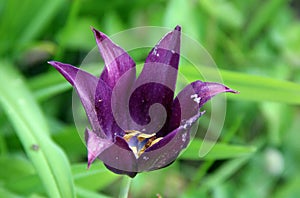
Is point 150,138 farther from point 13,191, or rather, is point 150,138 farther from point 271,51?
point 271,51

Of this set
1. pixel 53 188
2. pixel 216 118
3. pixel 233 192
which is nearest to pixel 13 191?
pixel 53 188

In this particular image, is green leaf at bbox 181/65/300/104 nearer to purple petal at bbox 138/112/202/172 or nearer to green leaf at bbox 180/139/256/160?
green leaf at bbox 180/139/256/160

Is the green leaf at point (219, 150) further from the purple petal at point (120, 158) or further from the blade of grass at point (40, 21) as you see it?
the blade of grass at point (40, 21)

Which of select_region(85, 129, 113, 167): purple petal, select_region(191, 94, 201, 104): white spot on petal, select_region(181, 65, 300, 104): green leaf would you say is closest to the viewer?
select_region(85, 129, 113, 167): purple petal

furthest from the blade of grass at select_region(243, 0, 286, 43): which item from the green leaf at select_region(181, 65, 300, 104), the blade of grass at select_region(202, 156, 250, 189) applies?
the green leaf at select_region(181, 65, 300, 104)

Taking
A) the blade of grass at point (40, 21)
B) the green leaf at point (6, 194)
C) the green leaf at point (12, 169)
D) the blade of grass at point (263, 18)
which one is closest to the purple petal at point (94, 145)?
the green leaf at point (6, 194)

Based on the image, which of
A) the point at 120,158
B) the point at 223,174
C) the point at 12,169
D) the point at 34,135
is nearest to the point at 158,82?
the point at 120,158
